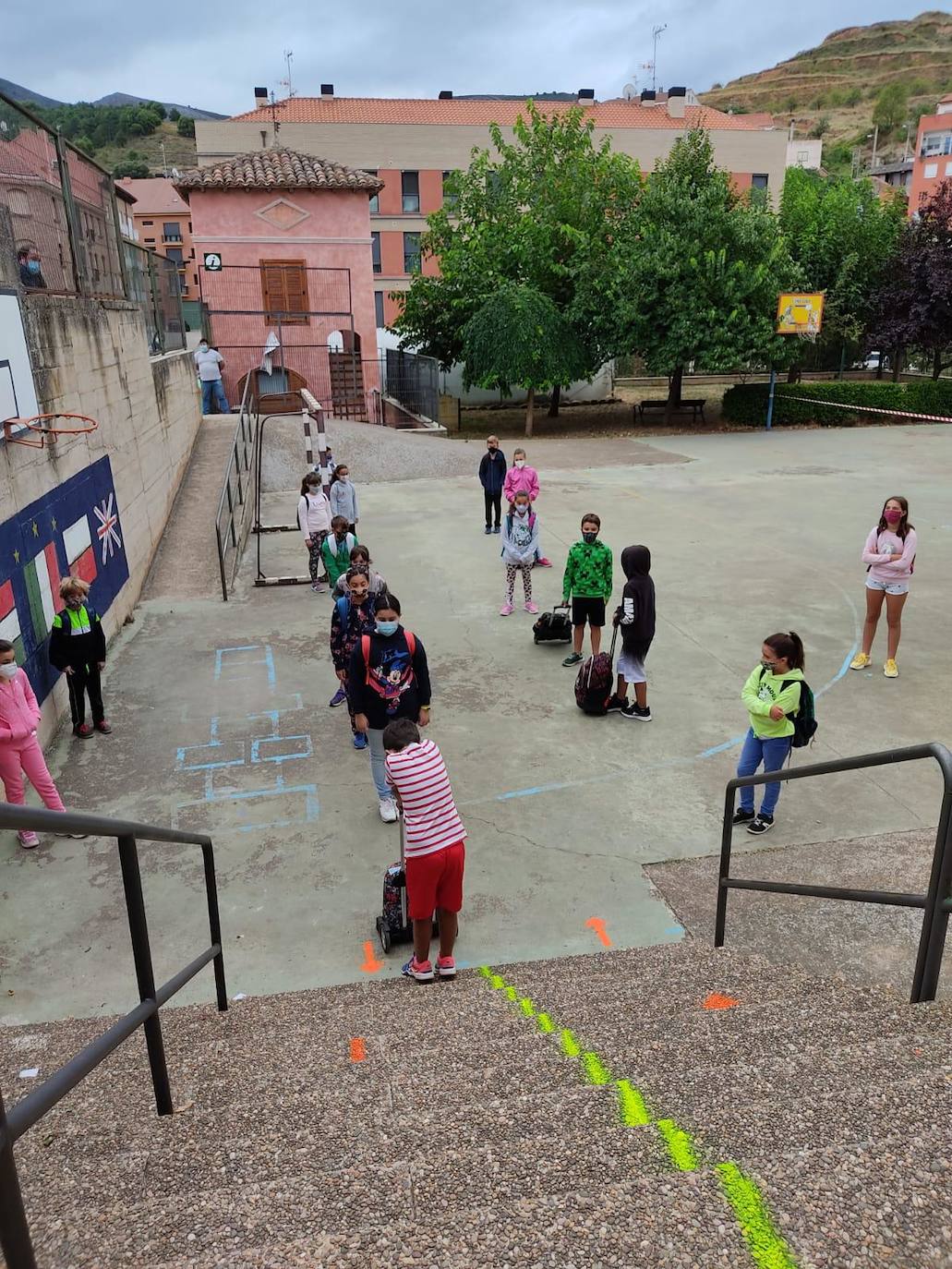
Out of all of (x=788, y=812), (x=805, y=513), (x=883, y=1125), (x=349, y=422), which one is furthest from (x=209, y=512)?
(x=883, y=1125)

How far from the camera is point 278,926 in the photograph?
5.57 m

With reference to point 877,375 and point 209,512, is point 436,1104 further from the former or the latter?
point 877,375

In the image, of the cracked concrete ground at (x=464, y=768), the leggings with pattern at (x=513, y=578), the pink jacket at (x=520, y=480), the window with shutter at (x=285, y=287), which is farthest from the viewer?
the window with shutter at (x=285, y=287)

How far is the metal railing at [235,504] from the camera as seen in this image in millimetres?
12414

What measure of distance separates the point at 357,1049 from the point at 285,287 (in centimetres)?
2628

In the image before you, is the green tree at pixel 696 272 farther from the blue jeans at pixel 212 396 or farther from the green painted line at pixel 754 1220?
the green painted line at pixel 754 1220

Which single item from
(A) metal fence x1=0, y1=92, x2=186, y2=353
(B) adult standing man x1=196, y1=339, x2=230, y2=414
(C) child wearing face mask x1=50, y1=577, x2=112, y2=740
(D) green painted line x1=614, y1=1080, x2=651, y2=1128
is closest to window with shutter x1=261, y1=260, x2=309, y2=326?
(B) adult standing man x1=196, y1=339, x2=230, y2=414

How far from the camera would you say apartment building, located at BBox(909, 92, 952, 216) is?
71938mm

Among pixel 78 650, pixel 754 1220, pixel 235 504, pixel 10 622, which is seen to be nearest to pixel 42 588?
pixel 78 650

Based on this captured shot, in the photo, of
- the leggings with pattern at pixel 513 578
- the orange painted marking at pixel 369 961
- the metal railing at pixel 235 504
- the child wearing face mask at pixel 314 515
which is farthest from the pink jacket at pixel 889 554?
the metal railing at pixel 235 504

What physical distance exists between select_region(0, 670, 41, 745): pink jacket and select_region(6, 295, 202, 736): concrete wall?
5.73 ft

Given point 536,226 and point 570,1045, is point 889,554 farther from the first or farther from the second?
point 536,226

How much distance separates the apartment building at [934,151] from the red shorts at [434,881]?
82.8 m

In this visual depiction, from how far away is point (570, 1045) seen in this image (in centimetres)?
366
